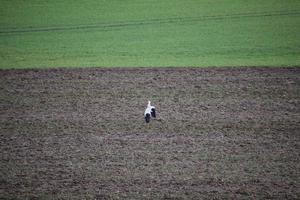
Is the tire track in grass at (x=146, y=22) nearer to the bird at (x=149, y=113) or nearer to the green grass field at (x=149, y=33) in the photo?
the green grass field at (x=149, y=33)

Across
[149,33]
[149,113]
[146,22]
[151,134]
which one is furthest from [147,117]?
[146,22]

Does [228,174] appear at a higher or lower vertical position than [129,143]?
lower

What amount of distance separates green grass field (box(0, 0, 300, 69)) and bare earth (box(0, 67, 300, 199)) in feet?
6.13

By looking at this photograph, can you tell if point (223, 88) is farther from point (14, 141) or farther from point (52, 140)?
point (14, 141)

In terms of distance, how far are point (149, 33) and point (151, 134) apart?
37.0ft

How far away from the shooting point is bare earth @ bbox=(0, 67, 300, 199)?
27.0ft

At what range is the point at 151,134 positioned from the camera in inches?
412

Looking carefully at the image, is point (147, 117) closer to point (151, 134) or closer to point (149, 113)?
point (149, 113)

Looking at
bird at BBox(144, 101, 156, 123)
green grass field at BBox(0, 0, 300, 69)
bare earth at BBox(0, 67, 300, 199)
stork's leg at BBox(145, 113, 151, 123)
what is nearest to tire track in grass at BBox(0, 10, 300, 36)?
green grass field at BBox(0, 0, 300, 69)

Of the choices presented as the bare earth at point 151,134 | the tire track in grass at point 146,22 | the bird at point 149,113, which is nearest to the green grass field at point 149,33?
the tire track in grass at point 146,22

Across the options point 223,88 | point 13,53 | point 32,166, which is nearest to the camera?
point 32,166

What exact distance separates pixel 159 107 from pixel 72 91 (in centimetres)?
333

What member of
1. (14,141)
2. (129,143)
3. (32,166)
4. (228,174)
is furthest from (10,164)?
(228,174)

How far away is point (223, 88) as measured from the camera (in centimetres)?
1326
